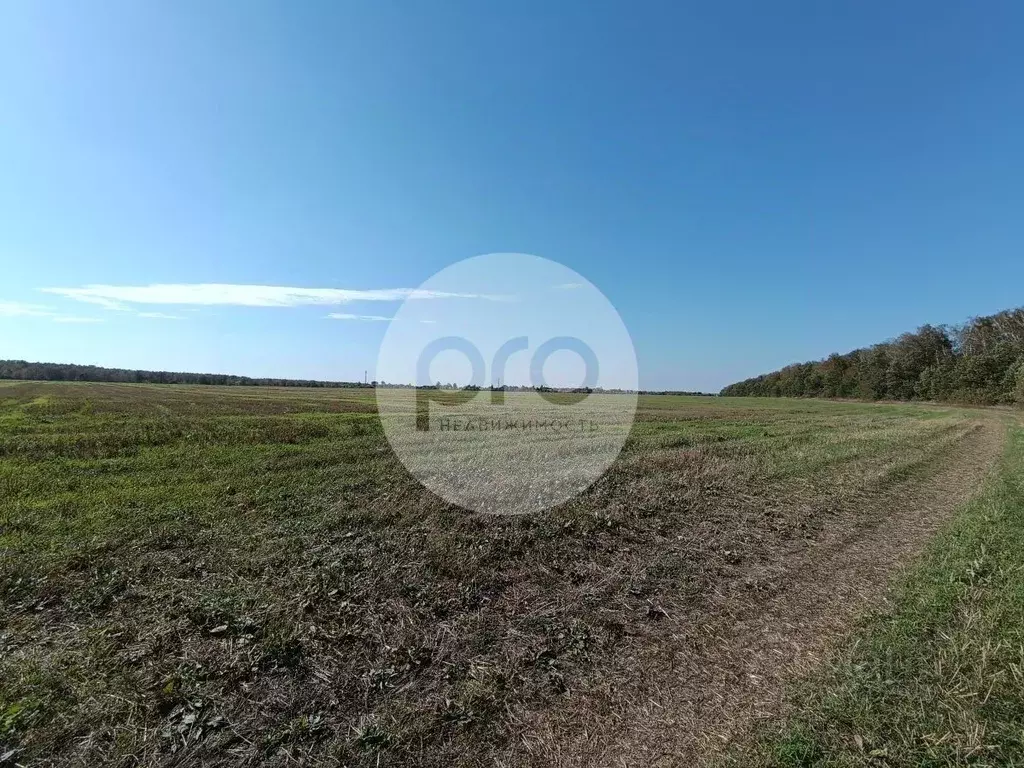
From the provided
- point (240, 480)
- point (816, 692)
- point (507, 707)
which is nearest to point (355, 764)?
point (507, 707)

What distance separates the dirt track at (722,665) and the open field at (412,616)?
0.02 m

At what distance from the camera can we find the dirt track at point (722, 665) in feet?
10.7

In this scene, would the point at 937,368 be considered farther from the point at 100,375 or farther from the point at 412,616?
the point at 100,375

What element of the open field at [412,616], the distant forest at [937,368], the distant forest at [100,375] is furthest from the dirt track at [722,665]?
the distant forest at [100,375]

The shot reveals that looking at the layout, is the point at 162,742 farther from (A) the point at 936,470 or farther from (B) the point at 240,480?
(A) the point at 936,470

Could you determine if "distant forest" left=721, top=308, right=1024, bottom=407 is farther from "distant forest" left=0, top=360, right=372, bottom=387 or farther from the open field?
"distant forest" left=0, top=360, right=372, bottom=387

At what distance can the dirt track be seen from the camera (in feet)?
10.7

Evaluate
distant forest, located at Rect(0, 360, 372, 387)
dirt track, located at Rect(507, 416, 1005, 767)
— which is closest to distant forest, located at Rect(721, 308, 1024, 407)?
dirt track, located at Rect(507, 416, 1005, 767)

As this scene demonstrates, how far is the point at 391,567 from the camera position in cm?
611

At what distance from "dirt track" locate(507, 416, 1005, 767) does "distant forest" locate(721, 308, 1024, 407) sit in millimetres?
75841

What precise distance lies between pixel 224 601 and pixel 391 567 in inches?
72.7

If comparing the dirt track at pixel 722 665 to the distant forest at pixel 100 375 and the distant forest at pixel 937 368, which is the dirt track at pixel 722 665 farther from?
the distant forest at pixel 100 375

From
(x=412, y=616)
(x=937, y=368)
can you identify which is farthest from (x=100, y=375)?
(x=937, y=368)

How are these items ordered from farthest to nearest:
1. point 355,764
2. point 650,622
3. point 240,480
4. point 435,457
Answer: point 435,457, point 240,480, point 650,622, point 355,764
